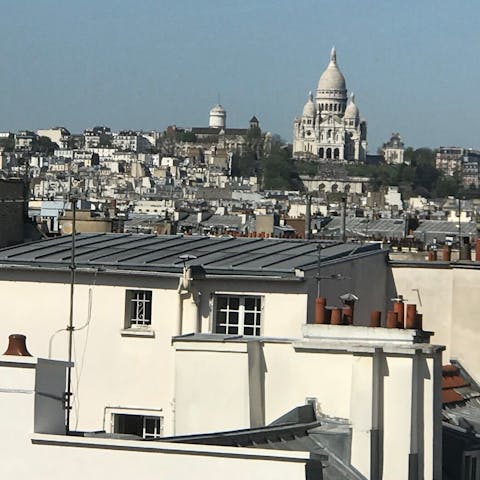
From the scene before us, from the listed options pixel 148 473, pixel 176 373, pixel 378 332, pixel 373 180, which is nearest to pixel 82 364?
pixel 176 373

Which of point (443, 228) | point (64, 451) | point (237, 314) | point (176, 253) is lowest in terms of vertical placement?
point (64, 451)

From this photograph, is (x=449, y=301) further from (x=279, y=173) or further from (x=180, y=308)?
(x=279, y=173)

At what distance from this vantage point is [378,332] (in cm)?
946

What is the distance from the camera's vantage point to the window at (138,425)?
10.8m

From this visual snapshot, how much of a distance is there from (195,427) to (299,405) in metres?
0.54

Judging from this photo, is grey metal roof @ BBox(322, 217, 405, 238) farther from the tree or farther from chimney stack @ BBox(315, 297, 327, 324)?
the tree

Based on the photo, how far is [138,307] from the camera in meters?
11.7

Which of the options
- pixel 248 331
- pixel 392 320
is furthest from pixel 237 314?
pixel 392 320

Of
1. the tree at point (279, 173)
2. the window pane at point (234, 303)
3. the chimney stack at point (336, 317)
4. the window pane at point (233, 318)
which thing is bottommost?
the window pane at point (233, 318)

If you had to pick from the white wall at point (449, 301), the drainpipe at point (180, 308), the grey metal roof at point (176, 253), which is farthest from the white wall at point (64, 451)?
the white wall at point (449, 301)

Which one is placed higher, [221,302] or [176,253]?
[176,253]

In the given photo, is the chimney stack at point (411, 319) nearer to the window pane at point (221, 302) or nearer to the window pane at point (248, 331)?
the window pane at point (248, 331)

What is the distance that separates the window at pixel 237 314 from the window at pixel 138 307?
41 cm

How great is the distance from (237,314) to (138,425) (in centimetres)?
93
